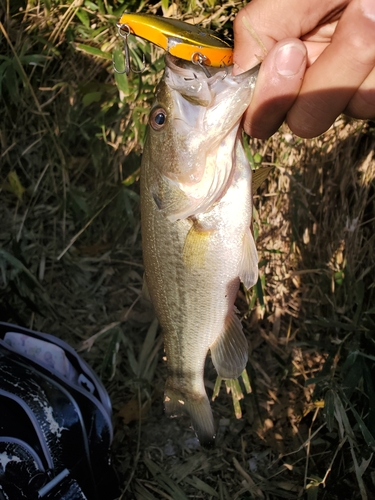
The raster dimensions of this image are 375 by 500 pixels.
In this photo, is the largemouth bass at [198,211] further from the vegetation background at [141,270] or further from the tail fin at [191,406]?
the vegetation background at [141,270]

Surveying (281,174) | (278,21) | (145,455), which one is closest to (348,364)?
(281,174)

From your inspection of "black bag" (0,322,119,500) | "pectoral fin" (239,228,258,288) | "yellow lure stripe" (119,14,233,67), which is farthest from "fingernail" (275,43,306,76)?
"black bag" (0,322,119,500)

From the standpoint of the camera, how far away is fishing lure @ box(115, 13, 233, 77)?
107 cm

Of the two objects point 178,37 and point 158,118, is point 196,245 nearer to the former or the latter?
point 158,118

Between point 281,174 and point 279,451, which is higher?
point 281,174

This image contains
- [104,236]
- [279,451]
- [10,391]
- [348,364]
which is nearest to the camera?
[348,364]

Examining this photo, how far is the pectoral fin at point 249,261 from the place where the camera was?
127 centimetres

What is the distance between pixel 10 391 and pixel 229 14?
6.80 ft

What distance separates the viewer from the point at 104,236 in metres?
2.62

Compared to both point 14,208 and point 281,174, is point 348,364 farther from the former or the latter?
point 14,208

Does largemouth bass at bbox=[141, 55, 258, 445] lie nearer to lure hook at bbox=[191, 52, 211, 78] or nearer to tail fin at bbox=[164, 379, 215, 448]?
lure hook at bbox=[191, 52, 211, 78]

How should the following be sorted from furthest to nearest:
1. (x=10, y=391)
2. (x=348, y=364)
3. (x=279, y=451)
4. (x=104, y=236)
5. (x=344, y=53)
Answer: (x=104, y=236)
(x=279, y=451)
(x=10, y=391)
(x=348, y=364)
(x=344, y=53)

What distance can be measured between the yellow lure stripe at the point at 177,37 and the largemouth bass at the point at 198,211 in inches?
1.2

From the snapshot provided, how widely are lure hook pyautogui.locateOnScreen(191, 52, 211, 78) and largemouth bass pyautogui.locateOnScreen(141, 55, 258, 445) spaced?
0.01 m
